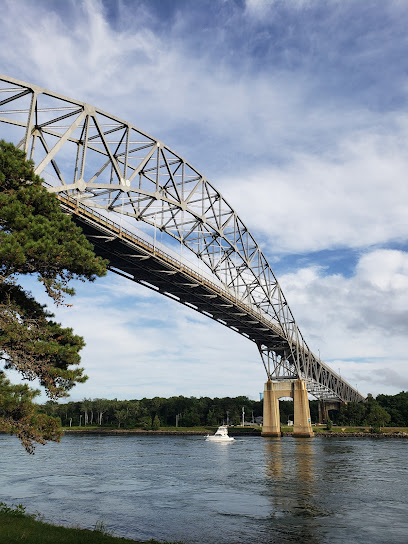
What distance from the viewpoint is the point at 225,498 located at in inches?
1019

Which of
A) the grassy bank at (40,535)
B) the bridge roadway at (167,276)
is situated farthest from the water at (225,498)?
the bridge roadway at (167,276)

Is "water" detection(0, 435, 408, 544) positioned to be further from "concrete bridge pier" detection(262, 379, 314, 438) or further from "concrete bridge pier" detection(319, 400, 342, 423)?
"concrete bridge pier" detection(319, 400, 342, 423)

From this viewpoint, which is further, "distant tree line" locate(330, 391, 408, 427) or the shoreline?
"distant tree line" locate(330, 391, 408, 427)

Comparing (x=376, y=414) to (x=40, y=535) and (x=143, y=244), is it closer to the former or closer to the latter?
(x=143, y=244)

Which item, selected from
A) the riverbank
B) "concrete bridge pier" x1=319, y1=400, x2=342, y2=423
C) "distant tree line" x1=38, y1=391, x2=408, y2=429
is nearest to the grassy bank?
the riverbank

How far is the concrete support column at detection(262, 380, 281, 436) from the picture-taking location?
90.3 metres

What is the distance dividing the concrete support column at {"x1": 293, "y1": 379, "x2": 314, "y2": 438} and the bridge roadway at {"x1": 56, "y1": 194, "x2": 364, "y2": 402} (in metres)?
8.48

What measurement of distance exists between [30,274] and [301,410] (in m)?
82.0

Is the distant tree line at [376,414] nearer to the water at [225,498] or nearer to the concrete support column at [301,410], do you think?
the concrete support column at [301,410]

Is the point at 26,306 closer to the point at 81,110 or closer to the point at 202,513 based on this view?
the point at 202,513

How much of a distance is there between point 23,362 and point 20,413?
1.64m

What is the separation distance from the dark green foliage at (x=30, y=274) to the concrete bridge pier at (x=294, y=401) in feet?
257

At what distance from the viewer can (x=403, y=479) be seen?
33750 mm

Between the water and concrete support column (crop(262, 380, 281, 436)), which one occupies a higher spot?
concrete support column (crop(262, 380, 281, 436))
